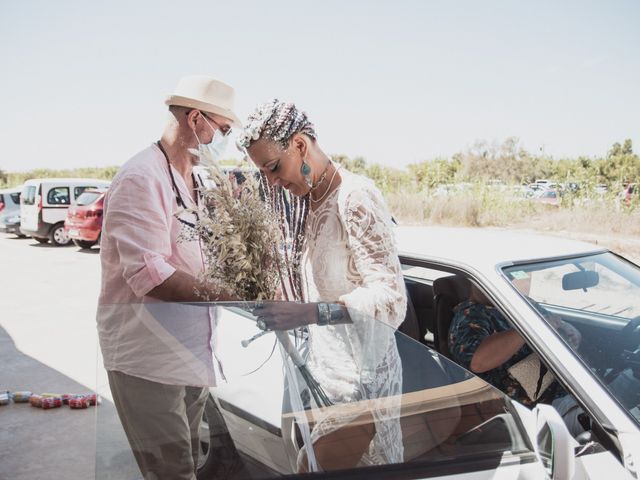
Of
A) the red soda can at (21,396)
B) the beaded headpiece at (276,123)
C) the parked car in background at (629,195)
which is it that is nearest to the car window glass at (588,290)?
the beaded headpiece at (276,123)

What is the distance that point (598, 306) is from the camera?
272 centimetres

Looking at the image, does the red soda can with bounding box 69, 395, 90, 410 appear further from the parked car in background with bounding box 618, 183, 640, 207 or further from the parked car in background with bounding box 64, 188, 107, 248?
the parked car in background with bounding box 618, 183, 640, 207

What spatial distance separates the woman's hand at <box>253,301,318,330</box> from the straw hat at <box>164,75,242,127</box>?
1.10 meters

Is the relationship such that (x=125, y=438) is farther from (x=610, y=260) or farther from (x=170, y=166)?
(x=610, y=260)

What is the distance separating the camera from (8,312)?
7605 mm

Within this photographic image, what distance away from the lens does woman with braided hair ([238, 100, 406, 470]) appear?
1.36m

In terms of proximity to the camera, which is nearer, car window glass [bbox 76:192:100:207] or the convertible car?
the convertible car

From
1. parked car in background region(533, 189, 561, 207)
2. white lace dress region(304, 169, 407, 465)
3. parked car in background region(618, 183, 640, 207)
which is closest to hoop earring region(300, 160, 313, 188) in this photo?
white lace dress region(304, 169, 407, 465)

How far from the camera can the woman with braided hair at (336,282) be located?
4.46ft

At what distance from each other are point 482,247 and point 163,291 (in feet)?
4.58

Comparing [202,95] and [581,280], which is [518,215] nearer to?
[581,280]

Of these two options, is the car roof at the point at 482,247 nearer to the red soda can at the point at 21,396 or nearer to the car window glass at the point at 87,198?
the red soda can at the point at 21,396

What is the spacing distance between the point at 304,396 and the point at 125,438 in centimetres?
43

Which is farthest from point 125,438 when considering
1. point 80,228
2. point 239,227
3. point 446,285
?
point 80,228
